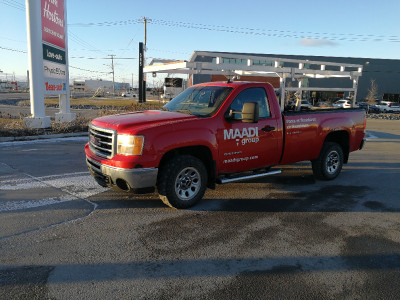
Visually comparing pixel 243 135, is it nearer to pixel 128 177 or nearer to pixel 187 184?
pixel 187 184

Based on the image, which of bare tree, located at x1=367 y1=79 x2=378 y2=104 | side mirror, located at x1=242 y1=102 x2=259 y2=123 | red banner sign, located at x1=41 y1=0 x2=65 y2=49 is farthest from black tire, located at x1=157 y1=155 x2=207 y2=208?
bare tree, located at x1=367 y1=79 x2=378 y2=104

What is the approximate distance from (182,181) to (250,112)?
1.49 meters

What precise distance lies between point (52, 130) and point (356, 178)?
36.0ft

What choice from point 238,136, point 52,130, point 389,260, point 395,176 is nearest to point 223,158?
point 238,136

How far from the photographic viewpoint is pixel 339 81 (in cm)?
5481

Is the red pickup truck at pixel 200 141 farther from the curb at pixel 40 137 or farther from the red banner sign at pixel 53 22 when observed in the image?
the red banner sign at pixel 53 22

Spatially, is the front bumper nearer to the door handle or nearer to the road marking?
the road marking

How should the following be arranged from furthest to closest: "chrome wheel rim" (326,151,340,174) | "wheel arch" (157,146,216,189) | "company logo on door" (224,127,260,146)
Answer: "chrome wheel rim" (326,151,340,174) → "company logo on door" (224,127,260,146) → "wheel arch" (157,146,216,189)

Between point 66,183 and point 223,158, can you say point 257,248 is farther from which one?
point 66,183

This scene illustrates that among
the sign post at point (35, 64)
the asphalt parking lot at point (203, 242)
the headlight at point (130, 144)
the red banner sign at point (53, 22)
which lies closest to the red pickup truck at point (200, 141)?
the headlight at point (130, 144)

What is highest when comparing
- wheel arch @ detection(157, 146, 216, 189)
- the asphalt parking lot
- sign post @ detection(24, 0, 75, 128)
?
sign post @ detection(24, 0, 75, 128)

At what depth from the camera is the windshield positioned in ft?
16.6

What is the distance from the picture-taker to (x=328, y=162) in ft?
22.0

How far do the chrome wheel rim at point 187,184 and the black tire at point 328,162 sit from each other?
121 inches
